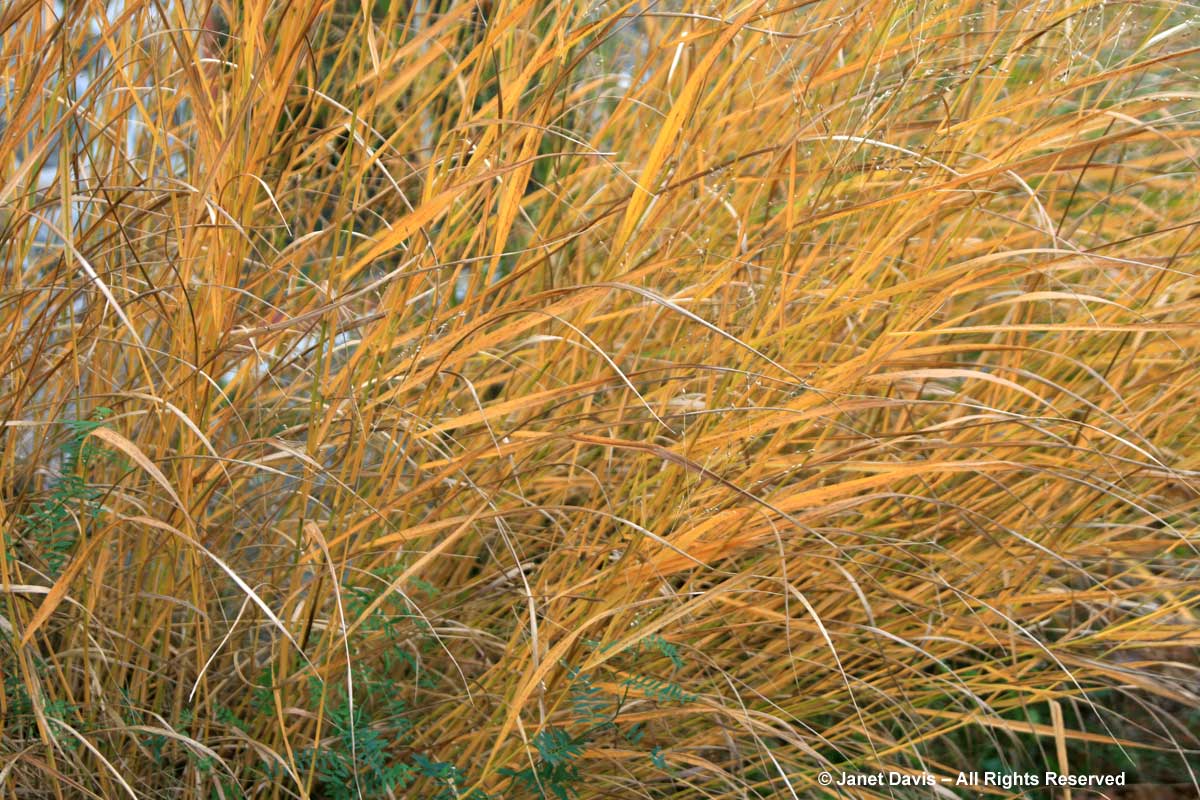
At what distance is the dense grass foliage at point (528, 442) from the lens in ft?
3.41

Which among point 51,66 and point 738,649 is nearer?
point 51,66

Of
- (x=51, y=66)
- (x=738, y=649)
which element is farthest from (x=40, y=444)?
(x=738, y=649)

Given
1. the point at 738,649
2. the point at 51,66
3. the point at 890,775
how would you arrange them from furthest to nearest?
the point at 738,649 → the point at 890,775 → the point at 51,66

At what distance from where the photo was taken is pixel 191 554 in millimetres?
1054

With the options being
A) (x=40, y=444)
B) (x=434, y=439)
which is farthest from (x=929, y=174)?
(x=40, y=444)

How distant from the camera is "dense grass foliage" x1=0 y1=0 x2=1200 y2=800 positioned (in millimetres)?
1038

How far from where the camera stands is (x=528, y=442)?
3.41 feet

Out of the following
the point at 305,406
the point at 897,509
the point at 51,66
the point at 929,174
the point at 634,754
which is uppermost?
the point at 51,66

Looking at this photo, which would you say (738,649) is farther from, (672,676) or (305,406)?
(305,406)

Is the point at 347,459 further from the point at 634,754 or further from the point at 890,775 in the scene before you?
the point at 890,775

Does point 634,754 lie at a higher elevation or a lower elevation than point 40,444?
lower

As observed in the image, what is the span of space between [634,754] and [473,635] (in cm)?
21

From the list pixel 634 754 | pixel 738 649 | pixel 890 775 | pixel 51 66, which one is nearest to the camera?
pixel 51 66

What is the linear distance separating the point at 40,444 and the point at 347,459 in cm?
33
